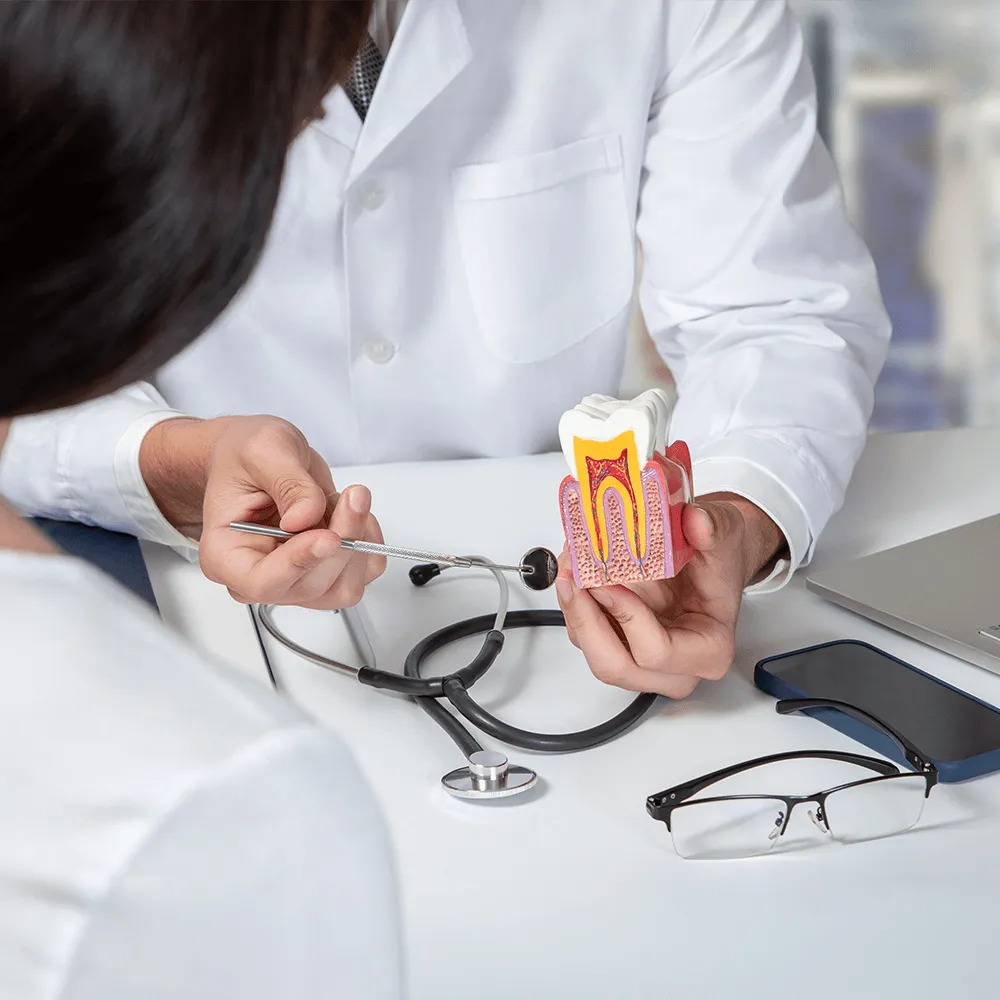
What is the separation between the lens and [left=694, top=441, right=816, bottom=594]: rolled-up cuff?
981 mm

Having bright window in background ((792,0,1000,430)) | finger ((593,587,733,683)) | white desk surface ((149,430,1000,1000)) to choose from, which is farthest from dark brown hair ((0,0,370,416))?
bright window in background ((792,0,1000,430))

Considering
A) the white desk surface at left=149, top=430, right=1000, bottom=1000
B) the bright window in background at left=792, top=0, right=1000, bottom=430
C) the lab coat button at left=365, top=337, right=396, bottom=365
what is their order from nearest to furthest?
the white desk surface at left=149, top=430, right=1000, bottom=1000 → the lab coat button at left=365, top=337, right=396, bottom=365 → the bright window in background at left=792, top=0, right=1000, bottom=430

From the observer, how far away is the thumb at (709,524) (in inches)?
32.3

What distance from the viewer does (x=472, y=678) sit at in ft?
2.67

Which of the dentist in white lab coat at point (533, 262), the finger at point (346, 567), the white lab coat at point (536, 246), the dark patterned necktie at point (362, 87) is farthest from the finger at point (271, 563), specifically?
the dark patterned necktie at point (362, 87)

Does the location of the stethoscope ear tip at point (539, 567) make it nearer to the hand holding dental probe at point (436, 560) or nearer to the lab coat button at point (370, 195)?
the hand holding dental probe at point (436, 560)

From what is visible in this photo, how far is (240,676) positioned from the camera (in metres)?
0.38

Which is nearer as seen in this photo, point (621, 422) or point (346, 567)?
point (621, 422)

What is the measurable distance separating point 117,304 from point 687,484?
552 millimetres

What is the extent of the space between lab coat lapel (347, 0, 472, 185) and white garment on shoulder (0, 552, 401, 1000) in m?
0.95

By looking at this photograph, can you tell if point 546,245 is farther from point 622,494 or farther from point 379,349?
point 622,494

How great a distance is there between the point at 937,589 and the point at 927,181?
2.59 metres

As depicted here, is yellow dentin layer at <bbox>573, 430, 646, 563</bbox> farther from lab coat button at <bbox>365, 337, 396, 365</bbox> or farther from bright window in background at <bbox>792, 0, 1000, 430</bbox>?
bright window in background at <bbox>792, 0, 1000, 430</bbox>

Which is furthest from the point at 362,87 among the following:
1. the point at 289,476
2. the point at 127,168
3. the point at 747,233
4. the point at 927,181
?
the point at 927,181
